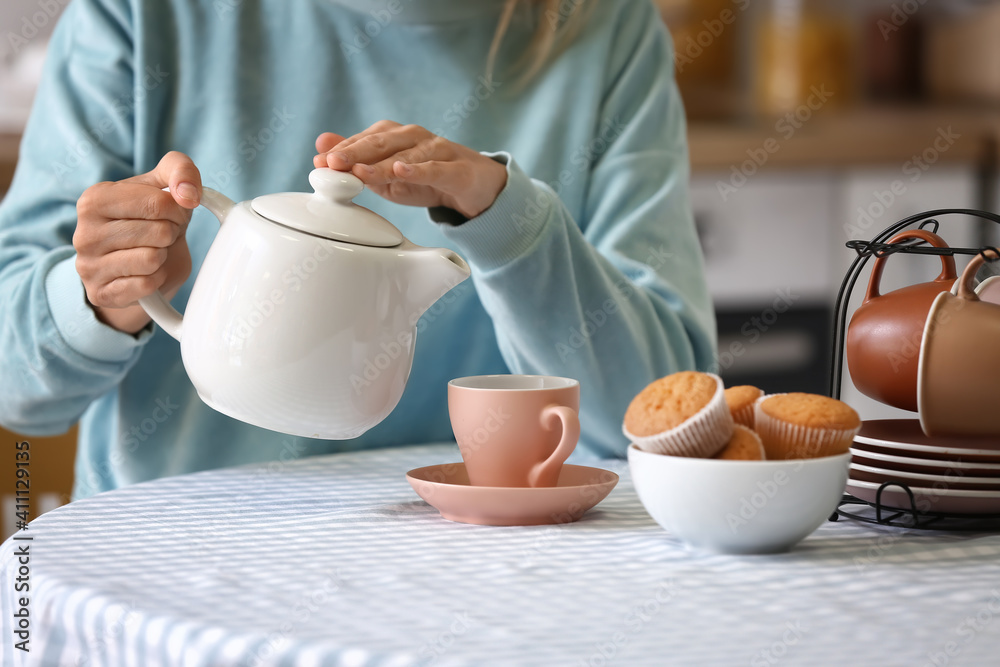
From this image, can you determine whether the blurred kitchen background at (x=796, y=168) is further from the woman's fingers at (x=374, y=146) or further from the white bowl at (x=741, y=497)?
the white bowl at (x=741, y=497)

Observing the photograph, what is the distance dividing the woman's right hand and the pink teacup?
236 mm

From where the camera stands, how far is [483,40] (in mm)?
1077

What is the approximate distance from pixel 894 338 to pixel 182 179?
483mm

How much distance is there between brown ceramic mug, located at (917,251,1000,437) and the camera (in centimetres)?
58

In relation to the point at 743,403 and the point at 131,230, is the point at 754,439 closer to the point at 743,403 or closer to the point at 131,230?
the point at 743,403

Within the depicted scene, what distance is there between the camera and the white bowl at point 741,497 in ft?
1.73

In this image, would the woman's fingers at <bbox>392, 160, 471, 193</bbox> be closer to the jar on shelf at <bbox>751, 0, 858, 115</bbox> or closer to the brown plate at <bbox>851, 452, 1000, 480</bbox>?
the brown plate at <bbox>851, 452, 1000, 480</bbox>

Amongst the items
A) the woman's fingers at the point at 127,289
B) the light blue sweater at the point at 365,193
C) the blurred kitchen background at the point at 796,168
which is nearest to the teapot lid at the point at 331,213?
the woman's fingers at the point at 127,289

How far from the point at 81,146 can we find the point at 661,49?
65cm

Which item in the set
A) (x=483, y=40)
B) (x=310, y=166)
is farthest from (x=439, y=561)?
(x=483, y=40)

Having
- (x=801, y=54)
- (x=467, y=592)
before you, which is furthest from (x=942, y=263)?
(x=801, y=54)

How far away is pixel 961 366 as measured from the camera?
579 mm

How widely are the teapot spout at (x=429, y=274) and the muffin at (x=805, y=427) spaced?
8.3 inches

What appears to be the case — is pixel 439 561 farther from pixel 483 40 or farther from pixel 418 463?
pixel 483 40
